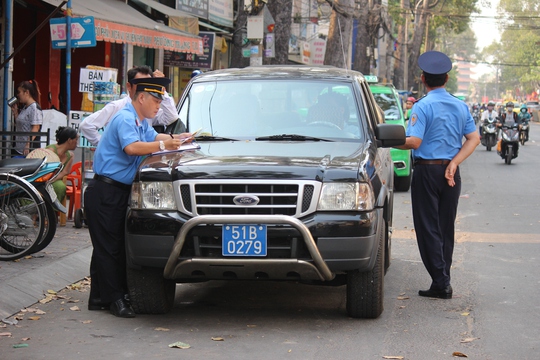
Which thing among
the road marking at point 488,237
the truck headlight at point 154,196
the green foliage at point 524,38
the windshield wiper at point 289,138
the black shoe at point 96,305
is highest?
the green foliage at point 524,38

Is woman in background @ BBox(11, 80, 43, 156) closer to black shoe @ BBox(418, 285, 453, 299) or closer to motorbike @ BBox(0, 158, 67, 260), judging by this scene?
motorbike @ BBox(0, 158, 67, 260)

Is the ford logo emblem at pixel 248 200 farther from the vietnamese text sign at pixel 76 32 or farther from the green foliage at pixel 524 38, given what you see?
the green foliage at pixel 524 38

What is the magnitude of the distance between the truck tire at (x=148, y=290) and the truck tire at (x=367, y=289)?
4.39 feet

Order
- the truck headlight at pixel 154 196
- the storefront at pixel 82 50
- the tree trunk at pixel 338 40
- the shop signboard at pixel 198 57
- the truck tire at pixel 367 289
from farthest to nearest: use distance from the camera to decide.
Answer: the tree trunk at pixel 338 40 → the shop signboard at pixel 198 57 → the storefront at pixel 82 50 → the truck tire at pixel 367 289 → the truck headlight at pixel 154 196

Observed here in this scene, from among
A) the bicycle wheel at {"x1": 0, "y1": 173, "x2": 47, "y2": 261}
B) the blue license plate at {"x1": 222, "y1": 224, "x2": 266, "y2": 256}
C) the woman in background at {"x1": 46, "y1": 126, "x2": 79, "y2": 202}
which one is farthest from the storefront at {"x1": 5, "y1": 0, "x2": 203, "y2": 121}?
the blue license plate at {"x1": 222, "y1": 224, "x2": 266, "y2": 256}

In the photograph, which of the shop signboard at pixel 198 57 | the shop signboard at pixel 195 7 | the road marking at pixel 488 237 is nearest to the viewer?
the road marking at pixel 488 237

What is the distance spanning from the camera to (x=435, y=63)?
7.33 meters

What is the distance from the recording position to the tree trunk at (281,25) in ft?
71.9

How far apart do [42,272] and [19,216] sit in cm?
88

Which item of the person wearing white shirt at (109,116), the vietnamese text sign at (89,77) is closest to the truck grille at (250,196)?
the person wearing white shirt at (109,116)

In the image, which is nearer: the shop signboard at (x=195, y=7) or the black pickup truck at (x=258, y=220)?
the black pickup truck at (x=258, y=220)

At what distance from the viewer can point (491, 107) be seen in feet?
99.6

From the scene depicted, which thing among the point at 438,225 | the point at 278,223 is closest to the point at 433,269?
the point at 438,225

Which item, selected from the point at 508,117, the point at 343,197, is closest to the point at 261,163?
the point at 343,197
